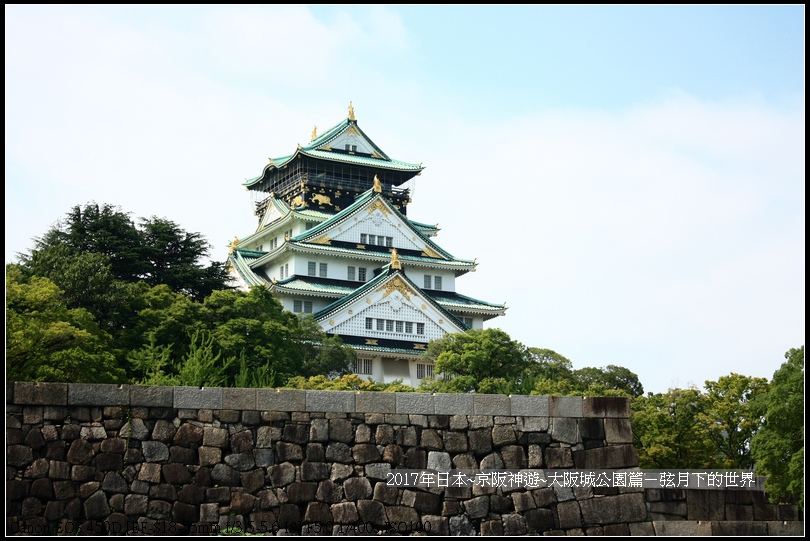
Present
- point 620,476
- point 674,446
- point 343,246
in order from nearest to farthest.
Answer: point 620,476 < point 674,446 < point 343,246

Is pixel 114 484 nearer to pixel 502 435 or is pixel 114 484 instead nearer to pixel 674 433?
pixel 502 435

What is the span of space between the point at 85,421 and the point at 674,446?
1863 cm

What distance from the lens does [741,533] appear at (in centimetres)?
1877

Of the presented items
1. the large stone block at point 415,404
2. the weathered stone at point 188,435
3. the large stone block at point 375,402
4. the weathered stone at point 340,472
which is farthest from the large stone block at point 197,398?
the large stone block at point 415,404

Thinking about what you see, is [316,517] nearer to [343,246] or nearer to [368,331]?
[368,331]

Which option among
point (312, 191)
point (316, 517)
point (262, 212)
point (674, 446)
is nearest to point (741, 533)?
point (316, 517)

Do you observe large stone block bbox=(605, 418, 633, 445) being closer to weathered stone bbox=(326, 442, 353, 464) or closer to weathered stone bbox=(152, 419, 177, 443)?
weathered stone bbox=(326, 442, 353, 464)

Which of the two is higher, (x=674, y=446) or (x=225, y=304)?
(x=225, y=304)

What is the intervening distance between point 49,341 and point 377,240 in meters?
32.1

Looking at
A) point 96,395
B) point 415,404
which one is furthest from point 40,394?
point 415,404

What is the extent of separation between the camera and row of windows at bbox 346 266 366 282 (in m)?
54.8

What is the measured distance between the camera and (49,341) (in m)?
24.5

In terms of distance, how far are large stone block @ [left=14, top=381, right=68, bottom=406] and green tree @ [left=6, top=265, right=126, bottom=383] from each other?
7.74 m

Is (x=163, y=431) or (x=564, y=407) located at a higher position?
(x=564, y=407)
